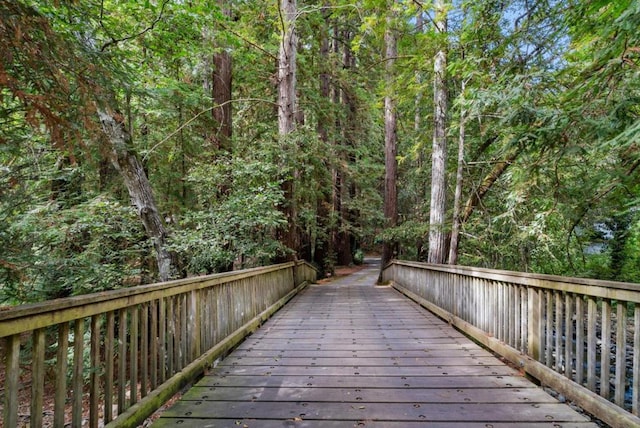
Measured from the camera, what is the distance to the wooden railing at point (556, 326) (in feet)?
7.40

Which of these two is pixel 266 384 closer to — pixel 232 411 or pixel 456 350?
pixel 232 411

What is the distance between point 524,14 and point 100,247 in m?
8.79

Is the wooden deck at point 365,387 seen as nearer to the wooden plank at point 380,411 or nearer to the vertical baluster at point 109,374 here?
the wooden plank at point 380,411

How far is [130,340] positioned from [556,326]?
10.0ft

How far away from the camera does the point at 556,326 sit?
2.91 m

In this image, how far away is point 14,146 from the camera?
300 cm

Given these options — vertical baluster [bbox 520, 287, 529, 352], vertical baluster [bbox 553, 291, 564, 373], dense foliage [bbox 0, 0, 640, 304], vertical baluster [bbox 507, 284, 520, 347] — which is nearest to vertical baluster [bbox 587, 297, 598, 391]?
vertical baluster [bbox 553, 291, 564, 373]

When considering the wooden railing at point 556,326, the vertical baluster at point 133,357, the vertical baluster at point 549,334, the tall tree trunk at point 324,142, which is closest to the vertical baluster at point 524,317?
the wooden railing at point 556,326

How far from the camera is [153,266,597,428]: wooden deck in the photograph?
2436 millimetres

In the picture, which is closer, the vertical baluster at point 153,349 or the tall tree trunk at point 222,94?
the vertical baluster at point 153,349

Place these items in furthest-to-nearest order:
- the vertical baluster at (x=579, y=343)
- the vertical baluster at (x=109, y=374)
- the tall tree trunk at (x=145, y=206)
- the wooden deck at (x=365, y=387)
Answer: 1. the tall tree trunk at (x=145, y=206)
2. the vertical baluster at (x=579, y=343)
3. the wooden deck at (x=365, y=387)
4. the vertical baluster at (x=109, y=374)

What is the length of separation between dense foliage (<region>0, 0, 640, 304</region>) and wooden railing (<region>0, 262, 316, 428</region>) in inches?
33.8

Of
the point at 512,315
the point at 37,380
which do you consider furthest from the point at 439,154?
the point at 37,380

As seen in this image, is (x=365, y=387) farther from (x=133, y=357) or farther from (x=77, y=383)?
(x=77, y=383)
